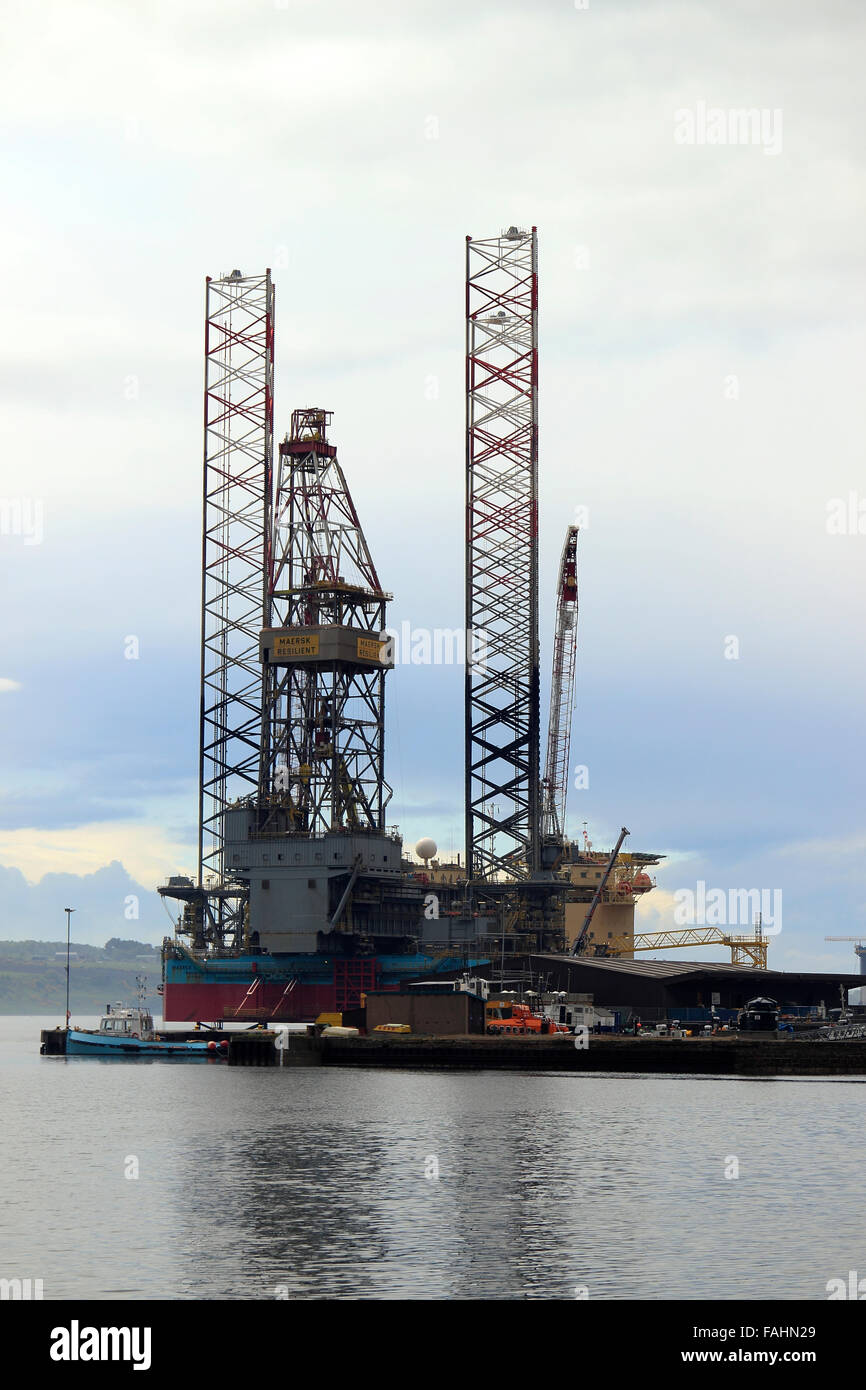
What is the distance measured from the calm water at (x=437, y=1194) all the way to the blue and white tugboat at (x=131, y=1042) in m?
51.9

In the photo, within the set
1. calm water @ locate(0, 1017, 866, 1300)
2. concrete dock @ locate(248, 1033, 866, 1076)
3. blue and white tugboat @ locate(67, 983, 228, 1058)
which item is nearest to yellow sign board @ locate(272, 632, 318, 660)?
blue and white tugboat @ locate(67, 983, 228, 1058)

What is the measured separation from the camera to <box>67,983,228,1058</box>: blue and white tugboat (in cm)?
17762

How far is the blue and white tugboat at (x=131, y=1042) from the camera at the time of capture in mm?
177625

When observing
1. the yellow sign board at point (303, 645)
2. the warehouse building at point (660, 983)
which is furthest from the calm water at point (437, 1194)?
the yellow sign board at point (303, 645)

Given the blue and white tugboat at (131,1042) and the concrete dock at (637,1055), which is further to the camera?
the blue and white tugboat at (131,1042)

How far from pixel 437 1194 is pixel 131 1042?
366 feet

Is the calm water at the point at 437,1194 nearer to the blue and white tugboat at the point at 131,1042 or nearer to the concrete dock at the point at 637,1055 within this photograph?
the concrete dock at the point at 637,1055

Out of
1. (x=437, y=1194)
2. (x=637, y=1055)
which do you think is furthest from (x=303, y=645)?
(x=437, y=1194)

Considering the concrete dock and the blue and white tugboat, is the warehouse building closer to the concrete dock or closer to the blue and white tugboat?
the concrete dock

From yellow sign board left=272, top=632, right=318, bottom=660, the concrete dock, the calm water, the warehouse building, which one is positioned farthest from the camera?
yellow sign board left=272, top=632, right=318, bottom=660

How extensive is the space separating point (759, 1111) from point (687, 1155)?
25.8 m

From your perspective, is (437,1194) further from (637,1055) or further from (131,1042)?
(131,1042)

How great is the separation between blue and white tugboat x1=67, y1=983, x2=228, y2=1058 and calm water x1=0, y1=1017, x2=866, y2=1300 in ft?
170
